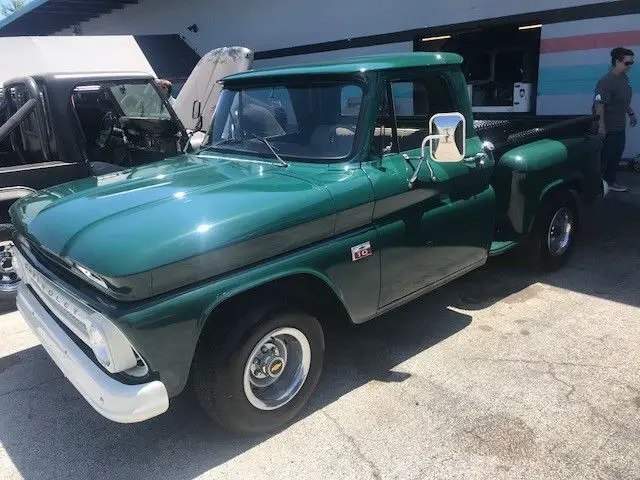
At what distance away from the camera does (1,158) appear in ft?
18.7

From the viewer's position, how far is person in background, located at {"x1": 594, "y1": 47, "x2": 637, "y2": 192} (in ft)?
22.6

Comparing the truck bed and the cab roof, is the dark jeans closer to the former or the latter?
the truck bed

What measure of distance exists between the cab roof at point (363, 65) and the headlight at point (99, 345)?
6.48 feet

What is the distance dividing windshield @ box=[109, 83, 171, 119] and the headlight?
406 centimetres

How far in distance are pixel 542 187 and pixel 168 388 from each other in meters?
3.33

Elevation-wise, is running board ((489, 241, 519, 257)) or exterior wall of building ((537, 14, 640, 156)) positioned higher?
exterior wall of building ((537, 14, 640, 156))

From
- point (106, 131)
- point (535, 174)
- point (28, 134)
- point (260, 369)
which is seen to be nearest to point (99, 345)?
point (260, 369)

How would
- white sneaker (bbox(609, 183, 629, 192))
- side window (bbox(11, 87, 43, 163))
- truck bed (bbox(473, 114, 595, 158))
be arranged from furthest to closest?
white sneaker (bbox(609, 183, 629, 192))
side window (bbox(11, 87, 43, 163))
truck bed (bbox(473, 114, 595, 158))

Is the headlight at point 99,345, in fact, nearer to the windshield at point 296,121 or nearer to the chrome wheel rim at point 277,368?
the chrome wheel rim at point 277,368

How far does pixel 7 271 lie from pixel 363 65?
3.58m

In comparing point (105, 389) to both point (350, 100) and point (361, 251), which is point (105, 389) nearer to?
point (361, 251)

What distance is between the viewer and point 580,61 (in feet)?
28.8

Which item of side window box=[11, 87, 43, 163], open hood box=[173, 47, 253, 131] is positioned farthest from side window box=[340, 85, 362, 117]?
open hood box=[173, 47, 253, 131]

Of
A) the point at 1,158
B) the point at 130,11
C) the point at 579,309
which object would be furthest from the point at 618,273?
the point at 130,11
